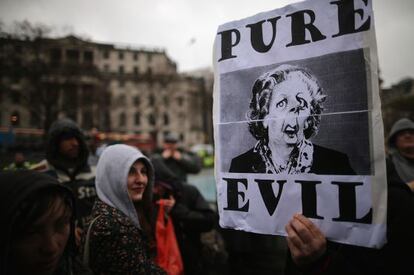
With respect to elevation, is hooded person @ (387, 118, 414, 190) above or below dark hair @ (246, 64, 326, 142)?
below

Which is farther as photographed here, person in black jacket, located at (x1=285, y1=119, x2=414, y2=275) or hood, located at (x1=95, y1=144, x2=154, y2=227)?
hood, located at (x1=95, y1=144, x2=154, y2=227)

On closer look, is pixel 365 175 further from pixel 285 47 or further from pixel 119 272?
pixel 119 272

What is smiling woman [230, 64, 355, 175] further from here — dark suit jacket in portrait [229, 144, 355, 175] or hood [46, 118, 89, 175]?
hood [46, 118, 89, 175]

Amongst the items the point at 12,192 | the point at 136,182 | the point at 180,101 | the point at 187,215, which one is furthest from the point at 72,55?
the point at 180,101

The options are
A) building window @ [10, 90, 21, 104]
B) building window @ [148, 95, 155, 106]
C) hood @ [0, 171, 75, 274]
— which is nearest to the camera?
hood @ [0, 171, 75, 274]

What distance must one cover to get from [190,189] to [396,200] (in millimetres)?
2100

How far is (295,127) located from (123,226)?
1.06 metres

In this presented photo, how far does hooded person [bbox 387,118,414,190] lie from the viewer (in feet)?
8.15

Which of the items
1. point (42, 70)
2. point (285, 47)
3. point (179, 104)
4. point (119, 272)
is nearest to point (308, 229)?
point (285, 47)

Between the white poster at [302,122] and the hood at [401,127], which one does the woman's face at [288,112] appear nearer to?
the white poster at [302,122]

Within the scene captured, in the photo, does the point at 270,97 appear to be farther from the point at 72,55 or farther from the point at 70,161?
the point at 72,55

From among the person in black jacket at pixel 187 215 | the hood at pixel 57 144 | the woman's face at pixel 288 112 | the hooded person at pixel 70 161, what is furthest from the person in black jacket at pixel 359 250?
the hood at pixel 57 144

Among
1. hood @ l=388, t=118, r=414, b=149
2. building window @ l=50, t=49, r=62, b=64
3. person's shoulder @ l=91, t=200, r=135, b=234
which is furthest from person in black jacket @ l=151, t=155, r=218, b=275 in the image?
building window @ l=50, t=49, r=62, b=64

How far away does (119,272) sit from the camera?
1.42m
